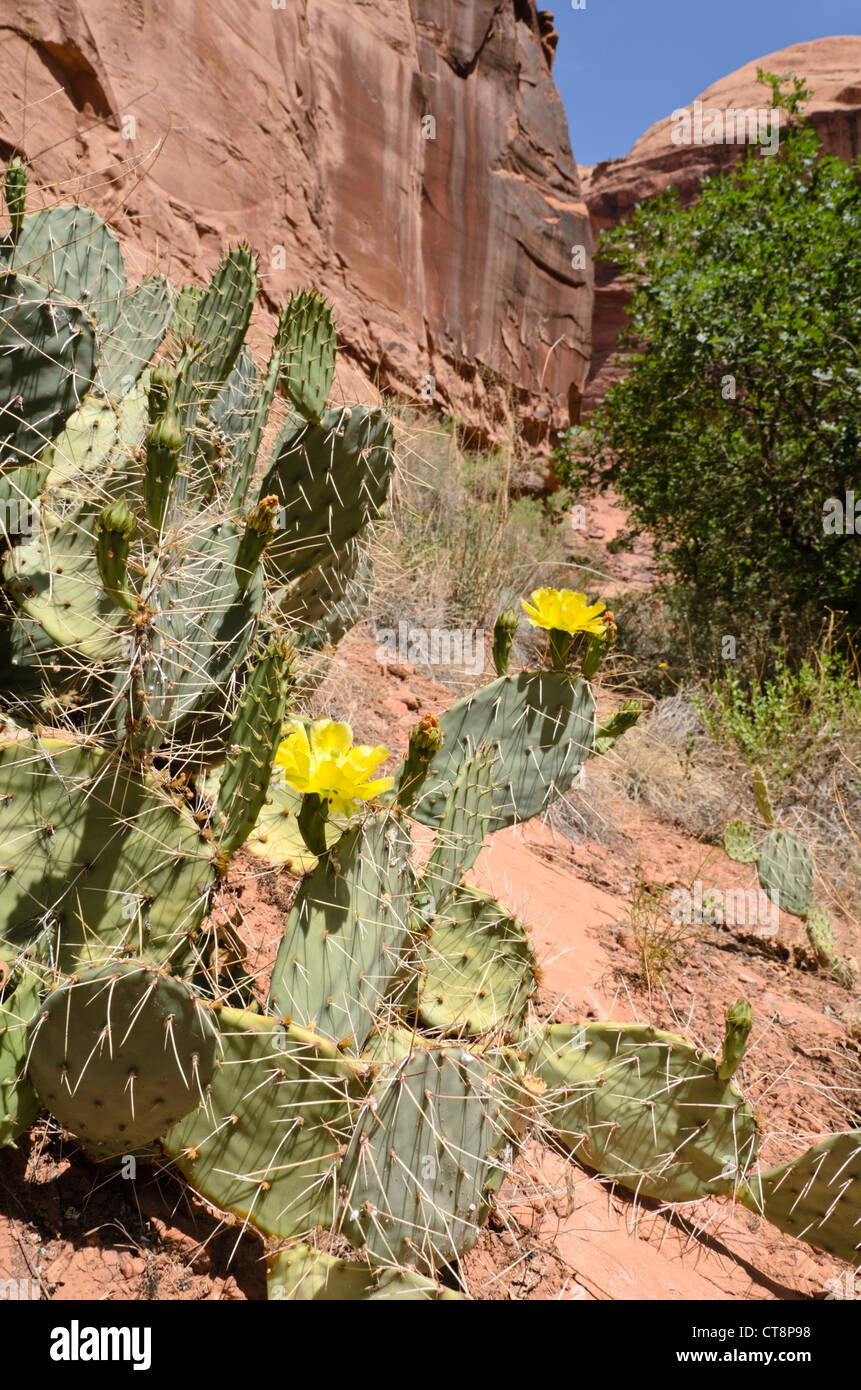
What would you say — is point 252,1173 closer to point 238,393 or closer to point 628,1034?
point 628,1034

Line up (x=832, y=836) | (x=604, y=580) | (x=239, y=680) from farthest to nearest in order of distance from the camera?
(x=604, y=580) < (x=832, y=836) < (x=239, y=680)

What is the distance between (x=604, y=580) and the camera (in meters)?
10.0

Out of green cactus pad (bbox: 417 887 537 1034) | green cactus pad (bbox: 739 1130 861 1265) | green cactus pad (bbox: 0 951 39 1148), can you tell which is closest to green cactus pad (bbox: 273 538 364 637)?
green cactus pad (bbox: 417 887 537 1034)

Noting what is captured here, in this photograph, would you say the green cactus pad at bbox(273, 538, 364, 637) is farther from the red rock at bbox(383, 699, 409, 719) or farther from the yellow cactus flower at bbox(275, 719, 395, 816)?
the red rock at bbox(383, 699, 409, 719)

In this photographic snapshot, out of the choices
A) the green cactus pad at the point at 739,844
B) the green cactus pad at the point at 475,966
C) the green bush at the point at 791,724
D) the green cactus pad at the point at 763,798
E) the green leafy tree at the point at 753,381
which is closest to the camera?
the green cactus pad at the point at 475,966

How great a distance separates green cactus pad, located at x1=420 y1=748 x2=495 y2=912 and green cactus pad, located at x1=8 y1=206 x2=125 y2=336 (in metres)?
1.38

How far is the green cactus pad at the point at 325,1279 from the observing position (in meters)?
1.14

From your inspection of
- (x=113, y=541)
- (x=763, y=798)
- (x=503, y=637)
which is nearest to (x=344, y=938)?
(x=113, y=541)

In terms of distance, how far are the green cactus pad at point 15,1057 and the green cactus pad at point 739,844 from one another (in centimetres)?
309

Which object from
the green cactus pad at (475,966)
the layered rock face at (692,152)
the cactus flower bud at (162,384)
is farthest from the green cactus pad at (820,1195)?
the layered rock face at (692,152)

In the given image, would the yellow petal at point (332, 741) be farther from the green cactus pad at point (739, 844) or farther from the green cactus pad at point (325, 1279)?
the green cactus pad at point (739, 844)

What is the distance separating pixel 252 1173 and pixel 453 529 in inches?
225

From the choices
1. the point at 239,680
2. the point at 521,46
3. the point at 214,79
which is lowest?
the point at 239,680
